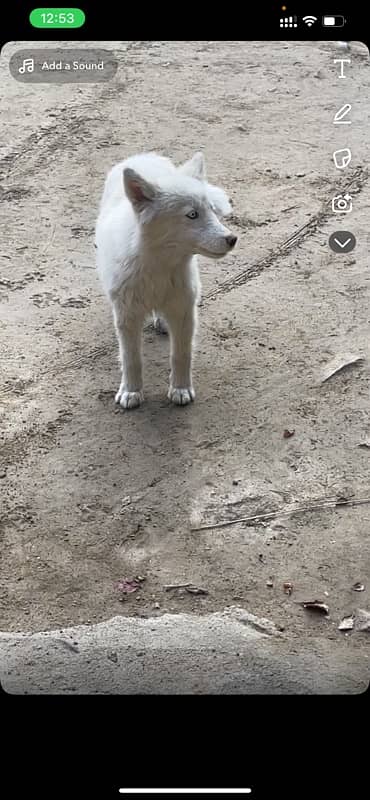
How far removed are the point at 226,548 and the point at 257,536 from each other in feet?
0.29

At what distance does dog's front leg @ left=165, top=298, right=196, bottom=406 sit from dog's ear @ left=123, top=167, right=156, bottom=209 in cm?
37

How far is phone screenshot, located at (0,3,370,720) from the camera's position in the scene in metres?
1.79

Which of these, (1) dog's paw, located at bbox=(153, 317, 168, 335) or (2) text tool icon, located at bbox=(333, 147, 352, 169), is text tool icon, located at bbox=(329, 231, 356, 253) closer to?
(2) text tool icon, located at bbox=(333, 147, 352, 169)

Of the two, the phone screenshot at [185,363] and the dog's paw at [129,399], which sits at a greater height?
the phone screenshot at [185,363]

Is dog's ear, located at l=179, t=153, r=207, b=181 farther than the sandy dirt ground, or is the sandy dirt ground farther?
dog's ear, located at l=179, t=153, r=207, b=181

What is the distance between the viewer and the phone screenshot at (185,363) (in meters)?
1.79

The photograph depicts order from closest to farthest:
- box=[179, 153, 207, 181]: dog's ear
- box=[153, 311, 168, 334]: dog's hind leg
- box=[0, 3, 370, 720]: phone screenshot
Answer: box=[0, 3, 370, 720]: phone screenshot, box=[179, 153, 207, 181]: dog's ear, box=[153, 311, 168, 334]: dog's hind leg

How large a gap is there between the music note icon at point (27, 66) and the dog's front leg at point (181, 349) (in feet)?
3.64

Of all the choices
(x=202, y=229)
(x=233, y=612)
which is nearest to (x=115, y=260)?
(x=202, y=229)
